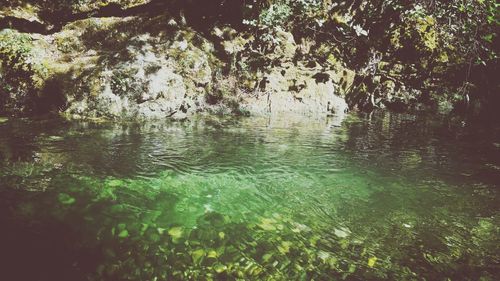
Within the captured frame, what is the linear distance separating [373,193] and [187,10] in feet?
32.0

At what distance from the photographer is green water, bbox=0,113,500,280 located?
11.4 ft

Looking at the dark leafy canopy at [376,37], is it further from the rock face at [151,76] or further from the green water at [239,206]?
the green water at [239,206]

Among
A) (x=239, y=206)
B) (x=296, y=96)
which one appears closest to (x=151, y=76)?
(x=296, y=96)

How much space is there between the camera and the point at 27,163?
580 centimetres

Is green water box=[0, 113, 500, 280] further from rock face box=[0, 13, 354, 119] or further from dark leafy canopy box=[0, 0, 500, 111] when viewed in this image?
dark leafy canopy box=[0, 0, 500, 111]

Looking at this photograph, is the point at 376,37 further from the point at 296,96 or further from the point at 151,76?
the point at 151,76

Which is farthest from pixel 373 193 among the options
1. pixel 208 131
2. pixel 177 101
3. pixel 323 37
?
pixel 323 37

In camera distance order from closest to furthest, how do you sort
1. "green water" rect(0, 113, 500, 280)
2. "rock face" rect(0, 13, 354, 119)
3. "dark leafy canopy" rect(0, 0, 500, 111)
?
"green water" rect(0, 113, 500, 280)
"rock face" rect(0, 13, 354, 119)
"dark leafy canopy" rect(0, 0, 500, 111)

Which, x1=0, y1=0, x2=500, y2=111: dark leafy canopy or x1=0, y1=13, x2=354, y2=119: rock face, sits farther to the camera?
x1=0, y1=0, x2=500, y2=111: dark leafy canopy

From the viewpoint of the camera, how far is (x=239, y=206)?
4.85 metres

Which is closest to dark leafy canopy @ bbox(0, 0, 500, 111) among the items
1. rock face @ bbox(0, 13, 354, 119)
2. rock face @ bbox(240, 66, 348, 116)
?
rock face @ bbox(0, 13, 354, 119)

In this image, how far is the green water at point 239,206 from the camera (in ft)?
11.4

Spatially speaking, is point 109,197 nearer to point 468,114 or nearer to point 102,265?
point 102,265

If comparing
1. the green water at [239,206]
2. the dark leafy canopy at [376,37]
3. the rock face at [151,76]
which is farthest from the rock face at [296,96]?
the green water at [239,206]
